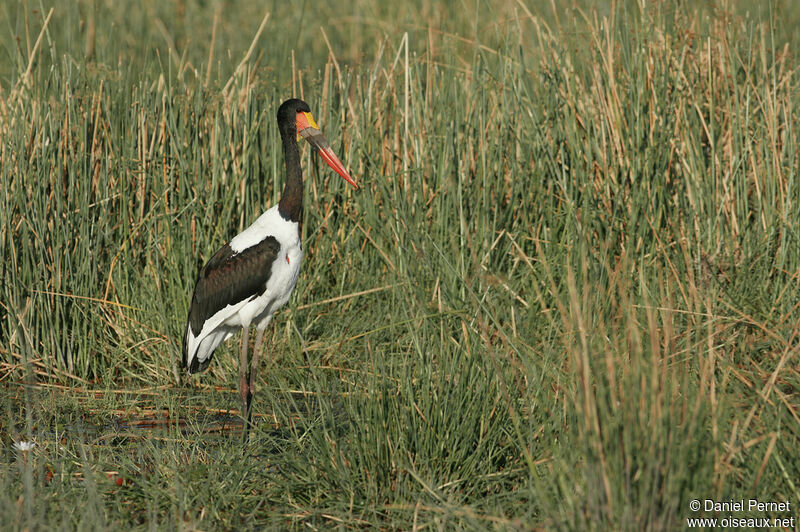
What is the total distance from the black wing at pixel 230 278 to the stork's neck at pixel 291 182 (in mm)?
160

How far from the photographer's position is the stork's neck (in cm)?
436

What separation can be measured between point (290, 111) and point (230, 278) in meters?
0.82

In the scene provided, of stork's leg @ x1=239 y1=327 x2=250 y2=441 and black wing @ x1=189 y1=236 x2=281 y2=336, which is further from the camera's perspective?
black wing @ x1=189 y1=236 x2=281 y2=336

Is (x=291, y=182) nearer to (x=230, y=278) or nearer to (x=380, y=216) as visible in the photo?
(x=230, y=278)

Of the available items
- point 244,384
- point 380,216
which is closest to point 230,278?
point 244,384

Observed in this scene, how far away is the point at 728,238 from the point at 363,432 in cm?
228

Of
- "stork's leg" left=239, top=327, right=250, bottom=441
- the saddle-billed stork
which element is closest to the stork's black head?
the saddle-billed stork

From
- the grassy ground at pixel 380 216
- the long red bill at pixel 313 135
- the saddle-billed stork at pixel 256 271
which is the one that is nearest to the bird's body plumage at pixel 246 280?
the saddle-billed stork at pixel 256 271

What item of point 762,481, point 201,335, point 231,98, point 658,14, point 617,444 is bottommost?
point 201,335

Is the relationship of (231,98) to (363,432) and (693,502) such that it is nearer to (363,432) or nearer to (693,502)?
(363,432)

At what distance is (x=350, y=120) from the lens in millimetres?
5406

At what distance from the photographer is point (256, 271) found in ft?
14.1

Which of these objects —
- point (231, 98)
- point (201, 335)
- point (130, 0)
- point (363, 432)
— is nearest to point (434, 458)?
point (363, 432)

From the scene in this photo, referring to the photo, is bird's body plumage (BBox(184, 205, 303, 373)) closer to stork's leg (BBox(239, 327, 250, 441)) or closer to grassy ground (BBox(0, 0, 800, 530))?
stork's leg (BBox(239, 327, 250, 441))
